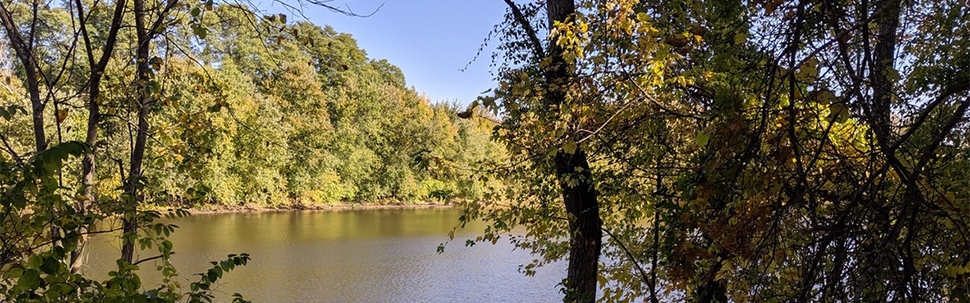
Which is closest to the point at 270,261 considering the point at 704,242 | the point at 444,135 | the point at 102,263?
the point at 102,263

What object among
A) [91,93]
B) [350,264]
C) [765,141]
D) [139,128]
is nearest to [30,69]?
[91,93]

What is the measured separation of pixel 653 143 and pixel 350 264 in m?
10.0

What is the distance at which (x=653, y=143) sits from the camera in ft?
10.7

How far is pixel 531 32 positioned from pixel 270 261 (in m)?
10.2

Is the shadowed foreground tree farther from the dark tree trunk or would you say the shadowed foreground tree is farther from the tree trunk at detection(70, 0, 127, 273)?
the tree trunk at detection(70, 0, 127, 273)

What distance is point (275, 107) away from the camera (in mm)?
20359

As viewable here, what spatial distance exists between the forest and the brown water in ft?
15.9

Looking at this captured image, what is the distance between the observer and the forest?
122 centimetres

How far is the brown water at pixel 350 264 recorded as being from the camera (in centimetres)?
988

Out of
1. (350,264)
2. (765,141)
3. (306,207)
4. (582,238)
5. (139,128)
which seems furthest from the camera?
(306,207)

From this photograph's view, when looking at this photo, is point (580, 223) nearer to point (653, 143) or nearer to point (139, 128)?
point (653, 143)

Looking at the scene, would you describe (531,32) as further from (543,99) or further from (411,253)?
(411,253)

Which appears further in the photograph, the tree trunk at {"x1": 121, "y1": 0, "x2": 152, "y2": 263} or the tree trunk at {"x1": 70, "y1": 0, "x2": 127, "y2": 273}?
the tree trunk at {"x1": 70, "y1": 0, "x2": 127, "y2": 273}

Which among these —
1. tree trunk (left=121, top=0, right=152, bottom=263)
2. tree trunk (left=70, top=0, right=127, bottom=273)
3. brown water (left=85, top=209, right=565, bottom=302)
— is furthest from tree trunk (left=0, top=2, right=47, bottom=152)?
brown water (left=85, top=209, right=565, bottom=302)
